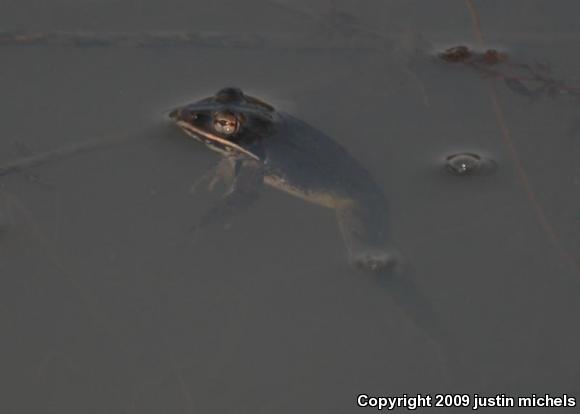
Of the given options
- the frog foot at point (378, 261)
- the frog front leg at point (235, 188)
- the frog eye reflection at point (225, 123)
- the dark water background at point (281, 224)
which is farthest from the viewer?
the frog eye reflection at point (225, 123)

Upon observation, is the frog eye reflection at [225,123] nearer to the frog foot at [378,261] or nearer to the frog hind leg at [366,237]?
the frog hind leg at [366,237]

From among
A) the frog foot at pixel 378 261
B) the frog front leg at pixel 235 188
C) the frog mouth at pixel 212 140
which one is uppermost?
the frog mouth at pixel 212 140

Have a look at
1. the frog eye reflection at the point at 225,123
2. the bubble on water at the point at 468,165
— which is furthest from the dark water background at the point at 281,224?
the frog eye reflection at the point at 225,123

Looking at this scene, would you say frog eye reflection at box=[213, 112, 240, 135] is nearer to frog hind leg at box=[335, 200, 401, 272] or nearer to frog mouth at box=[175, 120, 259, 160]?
frog mouth at box=[175, 120, 259, 160]

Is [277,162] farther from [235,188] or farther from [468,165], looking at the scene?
[468,165]

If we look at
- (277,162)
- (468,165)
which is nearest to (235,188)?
(277,162)
